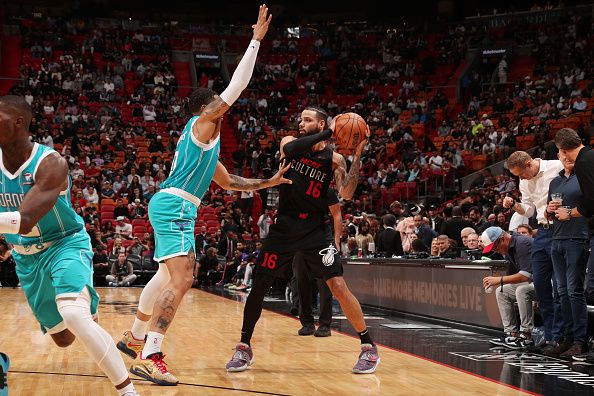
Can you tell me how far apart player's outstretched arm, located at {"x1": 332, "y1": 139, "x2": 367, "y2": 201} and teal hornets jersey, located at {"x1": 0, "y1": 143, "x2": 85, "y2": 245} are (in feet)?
7.97

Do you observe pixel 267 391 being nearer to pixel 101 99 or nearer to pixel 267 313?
pixel 267 313

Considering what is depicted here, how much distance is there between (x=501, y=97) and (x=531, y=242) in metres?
17.4

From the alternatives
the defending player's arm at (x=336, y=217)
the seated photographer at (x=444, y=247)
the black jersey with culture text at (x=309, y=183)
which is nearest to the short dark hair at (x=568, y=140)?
the black jersey with culture text at (x=309, y=183)

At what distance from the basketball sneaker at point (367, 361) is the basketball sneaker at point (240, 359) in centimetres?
82

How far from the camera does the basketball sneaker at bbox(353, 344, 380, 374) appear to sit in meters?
5.99

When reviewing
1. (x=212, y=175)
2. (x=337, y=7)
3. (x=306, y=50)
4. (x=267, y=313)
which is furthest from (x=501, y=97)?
(x=212, y=175)

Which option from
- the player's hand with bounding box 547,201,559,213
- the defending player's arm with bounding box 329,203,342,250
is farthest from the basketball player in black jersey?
the defending player's arm with bounding box 329,203,342,250

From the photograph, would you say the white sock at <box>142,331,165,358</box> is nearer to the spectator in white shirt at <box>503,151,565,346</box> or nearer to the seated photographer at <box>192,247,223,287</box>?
the spectator in white shirt at <box>503,151,565,346</box>

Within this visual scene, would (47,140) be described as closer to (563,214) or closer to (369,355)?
(369,355)

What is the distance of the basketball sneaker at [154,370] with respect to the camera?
5336mm

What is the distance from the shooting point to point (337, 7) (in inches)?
1390

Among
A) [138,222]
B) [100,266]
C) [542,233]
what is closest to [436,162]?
[138,222]

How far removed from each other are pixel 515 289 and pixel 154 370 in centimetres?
413

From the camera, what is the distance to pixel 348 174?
250 inches
